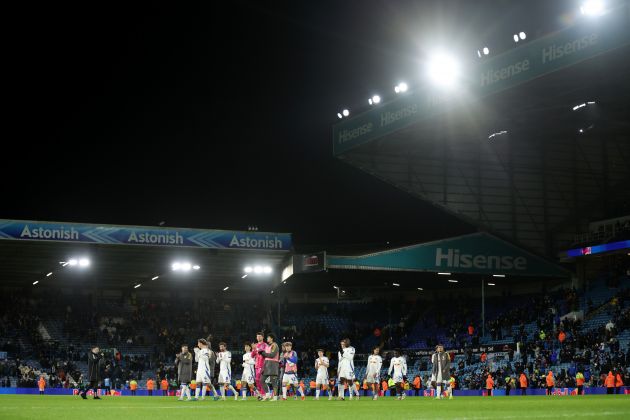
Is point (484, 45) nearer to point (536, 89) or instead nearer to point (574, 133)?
point (536, 89)

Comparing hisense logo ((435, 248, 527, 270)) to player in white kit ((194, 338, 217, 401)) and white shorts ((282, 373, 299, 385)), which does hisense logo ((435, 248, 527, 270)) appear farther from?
player in white kit ((194, 338, 217, 401))

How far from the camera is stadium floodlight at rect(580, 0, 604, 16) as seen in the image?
124 ft

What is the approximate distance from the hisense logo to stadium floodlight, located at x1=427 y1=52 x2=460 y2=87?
1152 centimetres

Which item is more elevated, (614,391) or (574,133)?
(574,133)

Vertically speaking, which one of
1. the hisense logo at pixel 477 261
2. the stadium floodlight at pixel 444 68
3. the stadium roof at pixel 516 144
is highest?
the stadium floodlight at pixel 444 68

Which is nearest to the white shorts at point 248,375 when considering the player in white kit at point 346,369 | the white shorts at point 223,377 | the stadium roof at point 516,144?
the white shorts at point 223,377

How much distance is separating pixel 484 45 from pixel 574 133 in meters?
11.7

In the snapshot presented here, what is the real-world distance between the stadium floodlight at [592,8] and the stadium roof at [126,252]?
69.4 feet

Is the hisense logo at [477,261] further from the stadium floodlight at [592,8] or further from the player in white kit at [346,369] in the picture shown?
the player in white kit at [346,369]

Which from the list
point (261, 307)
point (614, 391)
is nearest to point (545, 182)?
point (614, 391)

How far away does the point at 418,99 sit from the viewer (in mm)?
48031

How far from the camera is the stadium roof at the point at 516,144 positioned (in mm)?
43500

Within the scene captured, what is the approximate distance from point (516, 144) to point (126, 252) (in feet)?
78.8

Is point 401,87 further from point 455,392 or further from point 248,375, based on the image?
point 248,375
